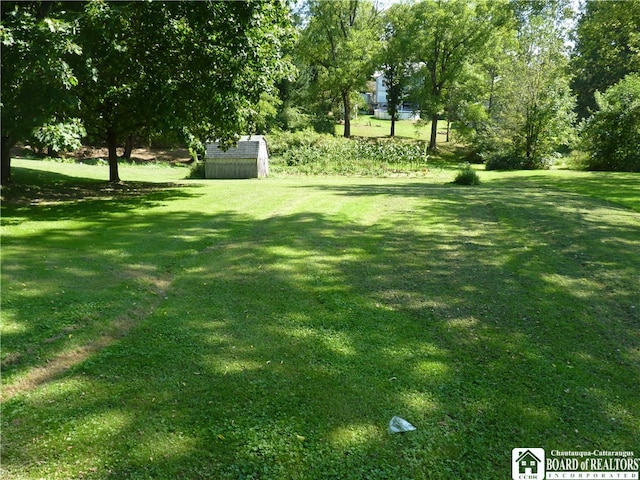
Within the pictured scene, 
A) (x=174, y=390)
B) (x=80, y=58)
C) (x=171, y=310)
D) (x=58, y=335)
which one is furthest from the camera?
(x=80, y=58)

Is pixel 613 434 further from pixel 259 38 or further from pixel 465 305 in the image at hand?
pixel 259 38

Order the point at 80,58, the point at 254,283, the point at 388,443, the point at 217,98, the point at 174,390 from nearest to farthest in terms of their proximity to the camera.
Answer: the point at 388,443 → the point at 174,390 → the point at 254,283 → the point at 80,58 → the point at 217,98

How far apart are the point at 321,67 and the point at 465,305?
162ft

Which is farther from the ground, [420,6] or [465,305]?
[420,6]

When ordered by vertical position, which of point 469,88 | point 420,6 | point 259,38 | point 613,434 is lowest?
point 613,434

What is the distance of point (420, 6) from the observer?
1841 inches

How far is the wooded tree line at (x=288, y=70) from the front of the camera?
391 inches

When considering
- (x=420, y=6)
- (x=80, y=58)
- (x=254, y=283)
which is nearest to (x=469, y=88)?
(x=420, y=6)

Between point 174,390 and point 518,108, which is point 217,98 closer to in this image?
point 174,390

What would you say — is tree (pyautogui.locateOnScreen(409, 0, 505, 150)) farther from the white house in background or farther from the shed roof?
the shed roof

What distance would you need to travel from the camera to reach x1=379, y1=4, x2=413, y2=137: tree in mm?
49059

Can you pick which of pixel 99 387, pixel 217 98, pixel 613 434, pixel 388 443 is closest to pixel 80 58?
pixel 217 98

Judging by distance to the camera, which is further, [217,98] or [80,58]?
[217,98]

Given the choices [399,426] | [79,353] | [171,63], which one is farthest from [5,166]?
[399,426]
